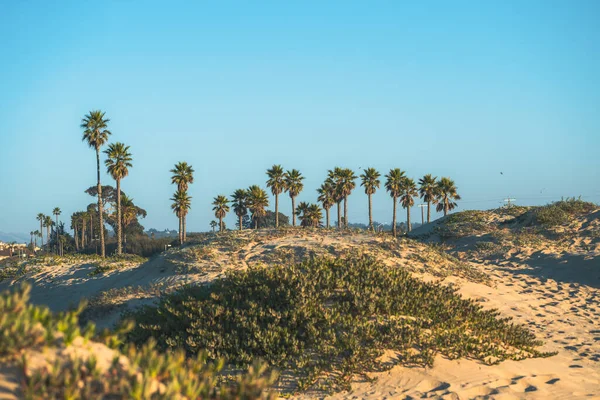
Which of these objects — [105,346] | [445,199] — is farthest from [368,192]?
[105,346]

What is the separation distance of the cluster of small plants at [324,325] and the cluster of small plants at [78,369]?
469 centimetres

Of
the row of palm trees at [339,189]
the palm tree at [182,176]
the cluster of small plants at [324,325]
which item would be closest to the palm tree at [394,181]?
the row of palm trees at [339,189]

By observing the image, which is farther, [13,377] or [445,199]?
[445,199]

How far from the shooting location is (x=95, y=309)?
15297 millimetres

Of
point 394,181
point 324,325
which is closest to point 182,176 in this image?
point 394,181

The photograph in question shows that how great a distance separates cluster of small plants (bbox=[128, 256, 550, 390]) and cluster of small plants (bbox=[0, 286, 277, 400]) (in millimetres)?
4689

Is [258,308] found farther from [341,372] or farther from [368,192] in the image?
[368,192]

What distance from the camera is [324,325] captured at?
970 cm

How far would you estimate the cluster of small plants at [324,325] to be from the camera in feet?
29.5

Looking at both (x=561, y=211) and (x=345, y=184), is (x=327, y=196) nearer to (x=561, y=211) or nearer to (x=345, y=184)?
(x=345, y=184)

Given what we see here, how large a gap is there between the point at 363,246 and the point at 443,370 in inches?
417

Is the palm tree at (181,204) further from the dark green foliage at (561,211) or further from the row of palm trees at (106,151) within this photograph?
the dark green foliage at (561,211)

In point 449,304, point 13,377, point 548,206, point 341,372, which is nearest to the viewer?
point 13,377

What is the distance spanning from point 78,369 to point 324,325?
6518mm
